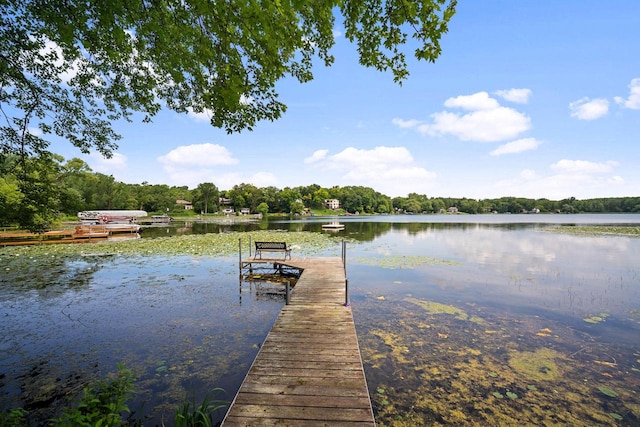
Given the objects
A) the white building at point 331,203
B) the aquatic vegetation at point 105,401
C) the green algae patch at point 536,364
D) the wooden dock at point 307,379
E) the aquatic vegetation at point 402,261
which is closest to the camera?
the wooden dock at point 307,379

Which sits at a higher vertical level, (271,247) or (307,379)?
(271,247)

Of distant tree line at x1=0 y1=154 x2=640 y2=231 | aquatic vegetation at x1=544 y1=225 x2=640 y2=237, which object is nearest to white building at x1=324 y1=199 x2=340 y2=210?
distant tree line at x1=0 y1=154 x2=640 y2=231

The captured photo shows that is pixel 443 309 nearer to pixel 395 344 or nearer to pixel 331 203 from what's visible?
pixel 395 344

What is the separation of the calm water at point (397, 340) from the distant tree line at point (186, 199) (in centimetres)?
337

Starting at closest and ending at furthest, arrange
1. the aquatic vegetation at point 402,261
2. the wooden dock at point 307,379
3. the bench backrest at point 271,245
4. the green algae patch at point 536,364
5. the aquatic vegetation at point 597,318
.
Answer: the wooden dock at point 307,379
the green algae patch at point 536,364
the aquatic vegetation at point 597,318
the bench backrest at point 271,245
the aquatic vegetation at point 402,261

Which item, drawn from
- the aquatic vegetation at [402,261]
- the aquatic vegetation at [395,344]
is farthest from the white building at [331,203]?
the aquatic vegetation at [395,344]

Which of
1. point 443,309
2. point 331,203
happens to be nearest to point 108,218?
point 443,309

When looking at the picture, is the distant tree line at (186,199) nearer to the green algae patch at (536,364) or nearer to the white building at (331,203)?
the white building at (331,203)

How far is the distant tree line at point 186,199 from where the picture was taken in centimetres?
648

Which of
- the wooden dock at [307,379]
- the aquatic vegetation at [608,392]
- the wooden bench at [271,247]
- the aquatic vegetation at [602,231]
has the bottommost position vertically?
the aquatic vegetation at [608,392]

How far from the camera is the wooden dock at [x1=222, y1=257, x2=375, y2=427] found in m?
3.85

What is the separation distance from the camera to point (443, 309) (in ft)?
34.1

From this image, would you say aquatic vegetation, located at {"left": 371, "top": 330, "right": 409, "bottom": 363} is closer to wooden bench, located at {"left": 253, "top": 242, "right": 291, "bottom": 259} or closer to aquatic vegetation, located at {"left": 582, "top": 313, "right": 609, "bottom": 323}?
aquatic vegetation, located at {"left": 582, "top": 313, "right": 609, "bottom": 323}

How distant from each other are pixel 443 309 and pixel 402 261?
9.57 meters
